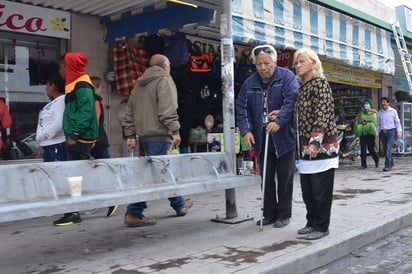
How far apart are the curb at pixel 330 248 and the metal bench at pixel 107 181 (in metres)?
1.06

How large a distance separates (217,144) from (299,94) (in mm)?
4662

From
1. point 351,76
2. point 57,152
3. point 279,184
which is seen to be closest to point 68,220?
point 57,152

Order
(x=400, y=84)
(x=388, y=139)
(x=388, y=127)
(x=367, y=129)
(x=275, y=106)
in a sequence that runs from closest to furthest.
A: 1. (x=275, y=106)
2. (x=388, y=127)
3. (x=388, y=139)
4. (x=367, y=129)
5. (x=400, y=84)

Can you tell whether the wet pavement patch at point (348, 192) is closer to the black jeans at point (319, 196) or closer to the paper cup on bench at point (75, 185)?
the black jeans at point (319, 196)

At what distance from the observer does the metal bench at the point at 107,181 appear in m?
3.51

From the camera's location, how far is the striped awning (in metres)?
6.31

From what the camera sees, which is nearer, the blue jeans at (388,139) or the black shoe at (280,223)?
the black shoe at (280,223)

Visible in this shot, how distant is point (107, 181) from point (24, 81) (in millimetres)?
4147

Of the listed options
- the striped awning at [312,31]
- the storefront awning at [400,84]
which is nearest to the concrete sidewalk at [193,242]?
the striped awning at [312,31]

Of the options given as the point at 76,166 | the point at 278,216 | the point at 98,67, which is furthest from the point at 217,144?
the point at 76,166

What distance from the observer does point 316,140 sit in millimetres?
4598

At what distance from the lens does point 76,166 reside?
4.11 metres

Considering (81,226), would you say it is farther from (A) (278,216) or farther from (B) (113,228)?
(A) (278,216)

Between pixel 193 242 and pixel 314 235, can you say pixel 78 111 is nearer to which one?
pixel 193 242
